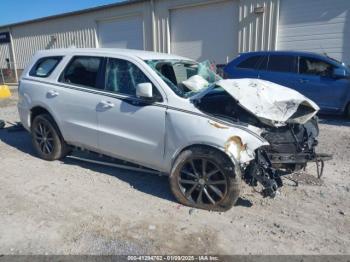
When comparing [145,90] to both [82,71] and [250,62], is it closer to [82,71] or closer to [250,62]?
[82,71]

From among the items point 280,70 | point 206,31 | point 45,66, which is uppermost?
point 206,31

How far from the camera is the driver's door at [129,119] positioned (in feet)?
12.5

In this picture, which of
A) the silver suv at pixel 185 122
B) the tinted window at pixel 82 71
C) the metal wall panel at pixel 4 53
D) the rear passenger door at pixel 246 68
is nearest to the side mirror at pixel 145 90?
the silver suv at pixel 185 122

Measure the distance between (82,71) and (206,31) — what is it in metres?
9.78

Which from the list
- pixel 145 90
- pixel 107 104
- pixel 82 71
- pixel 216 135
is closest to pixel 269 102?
pixel 216 135

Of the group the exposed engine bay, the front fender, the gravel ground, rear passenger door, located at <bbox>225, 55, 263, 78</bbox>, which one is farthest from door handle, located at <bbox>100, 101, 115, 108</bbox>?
rear passenger door, located at <bbox>225, 55, 263, 78</bbox>

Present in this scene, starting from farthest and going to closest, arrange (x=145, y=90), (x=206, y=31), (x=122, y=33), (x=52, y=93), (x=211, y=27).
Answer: (x=122, y=33)
(x=206, y=31)
(x=211, y=27)
(x=52, y=93)
(x=145, y=90)

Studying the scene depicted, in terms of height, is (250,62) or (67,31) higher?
(67,31)

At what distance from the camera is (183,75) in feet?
15.1

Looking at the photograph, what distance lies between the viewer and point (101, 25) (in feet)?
56.6

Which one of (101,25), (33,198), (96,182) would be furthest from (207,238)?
(101,25)

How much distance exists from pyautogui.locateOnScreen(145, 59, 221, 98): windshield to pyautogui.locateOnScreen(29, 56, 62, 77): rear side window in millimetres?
1770

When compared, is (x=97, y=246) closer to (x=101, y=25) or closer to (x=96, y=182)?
(x=96, y=182)

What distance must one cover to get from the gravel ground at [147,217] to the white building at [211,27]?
24.9 ft
